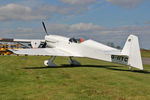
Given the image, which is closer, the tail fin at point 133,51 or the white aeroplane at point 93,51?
→ the tail fin at point 133,51

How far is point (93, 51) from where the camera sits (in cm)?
1251

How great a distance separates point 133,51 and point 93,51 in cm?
307

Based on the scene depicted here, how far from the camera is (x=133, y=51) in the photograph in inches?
411

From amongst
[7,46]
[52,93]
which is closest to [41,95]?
[52,93]

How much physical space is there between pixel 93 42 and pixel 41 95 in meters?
9.01

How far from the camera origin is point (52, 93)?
536 cm

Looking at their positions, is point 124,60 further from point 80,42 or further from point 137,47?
point 80,42

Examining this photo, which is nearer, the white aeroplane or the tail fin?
the tail fin

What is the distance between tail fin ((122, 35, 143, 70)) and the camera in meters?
10.2

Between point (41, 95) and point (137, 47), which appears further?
point (137, 47)

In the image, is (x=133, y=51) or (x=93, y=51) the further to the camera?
(x=93, y=51)

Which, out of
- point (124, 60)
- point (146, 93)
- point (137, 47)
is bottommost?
point (146, 93)

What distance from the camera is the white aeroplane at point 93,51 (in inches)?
412

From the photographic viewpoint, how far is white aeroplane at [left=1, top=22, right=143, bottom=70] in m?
10.5
